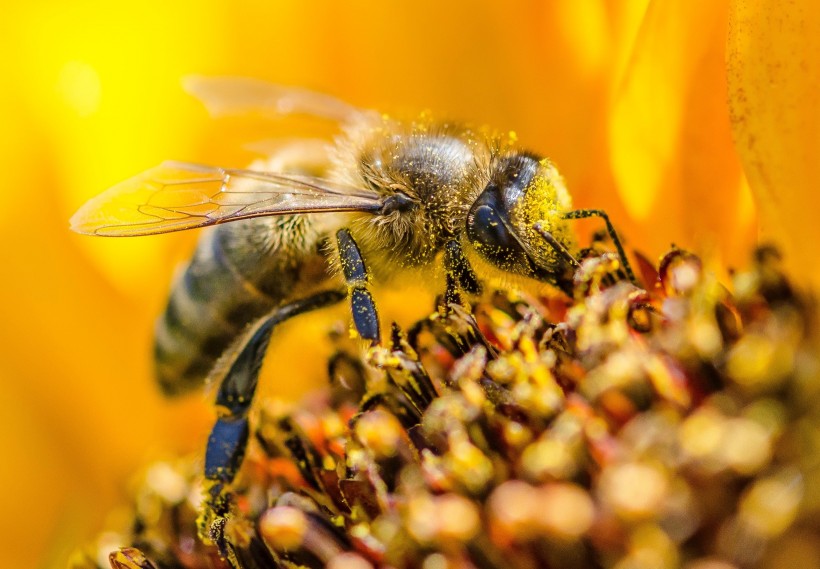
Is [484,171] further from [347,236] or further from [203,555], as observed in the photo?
[203,555]

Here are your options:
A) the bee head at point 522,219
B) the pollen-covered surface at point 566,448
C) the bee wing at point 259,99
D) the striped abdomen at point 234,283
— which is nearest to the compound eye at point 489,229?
the bee head at point 522,219

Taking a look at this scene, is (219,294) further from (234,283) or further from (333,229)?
(333,229)

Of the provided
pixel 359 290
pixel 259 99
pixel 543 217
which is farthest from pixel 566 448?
pixel 259 99

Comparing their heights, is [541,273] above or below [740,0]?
below

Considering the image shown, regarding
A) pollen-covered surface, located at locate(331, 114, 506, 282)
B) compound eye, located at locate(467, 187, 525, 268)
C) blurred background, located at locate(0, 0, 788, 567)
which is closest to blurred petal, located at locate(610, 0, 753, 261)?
blurred background, located at locate(0, 0, 788, 567)

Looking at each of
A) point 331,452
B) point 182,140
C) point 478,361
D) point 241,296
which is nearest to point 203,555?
point 331,452

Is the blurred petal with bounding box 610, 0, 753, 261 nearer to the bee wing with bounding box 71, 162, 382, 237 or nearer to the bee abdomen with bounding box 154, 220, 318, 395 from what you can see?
the bee wing with bounding box 71, 162, 382, 237

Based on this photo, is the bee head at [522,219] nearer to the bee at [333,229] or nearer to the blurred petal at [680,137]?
the bee at [333,229]
